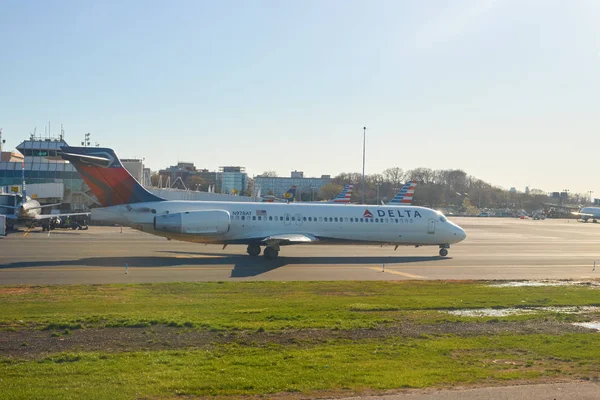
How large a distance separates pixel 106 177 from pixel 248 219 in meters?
7.87

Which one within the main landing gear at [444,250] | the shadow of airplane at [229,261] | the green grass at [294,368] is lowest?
the shadow of airplane at [229,261]

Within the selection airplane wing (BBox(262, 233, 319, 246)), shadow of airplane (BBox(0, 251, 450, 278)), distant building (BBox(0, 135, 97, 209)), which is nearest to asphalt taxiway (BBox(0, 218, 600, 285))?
shadow of airplane (BBox(0, 251, 450, 278))

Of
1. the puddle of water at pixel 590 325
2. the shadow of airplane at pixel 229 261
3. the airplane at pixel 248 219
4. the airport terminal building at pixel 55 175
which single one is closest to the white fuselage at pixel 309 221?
the airplane at pixel 248 219

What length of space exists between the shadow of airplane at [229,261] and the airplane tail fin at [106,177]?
316 cm

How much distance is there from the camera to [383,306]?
57.3 ft

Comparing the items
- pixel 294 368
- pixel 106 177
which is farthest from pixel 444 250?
pixel 294 368

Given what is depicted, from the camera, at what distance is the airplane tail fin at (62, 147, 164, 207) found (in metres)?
30.2

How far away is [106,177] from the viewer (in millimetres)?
30562

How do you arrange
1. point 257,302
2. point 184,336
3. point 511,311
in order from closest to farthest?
1. point 184,336
2. point 511,311
3. point 257,302

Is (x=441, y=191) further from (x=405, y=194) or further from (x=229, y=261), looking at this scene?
(x=229, y=261)

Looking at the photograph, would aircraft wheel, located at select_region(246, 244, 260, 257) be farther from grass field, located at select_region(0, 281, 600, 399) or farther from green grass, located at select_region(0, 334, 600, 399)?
green grass, located at select_region(0, 334, 600, 399)

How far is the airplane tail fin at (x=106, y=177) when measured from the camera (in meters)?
30.2

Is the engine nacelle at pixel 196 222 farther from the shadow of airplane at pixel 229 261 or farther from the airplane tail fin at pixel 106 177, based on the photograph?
the airplane tail fin at pixel 106 177

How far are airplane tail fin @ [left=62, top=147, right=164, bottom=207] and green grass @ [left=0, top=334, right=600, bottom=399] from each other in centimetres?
2059
